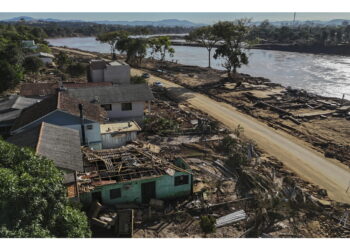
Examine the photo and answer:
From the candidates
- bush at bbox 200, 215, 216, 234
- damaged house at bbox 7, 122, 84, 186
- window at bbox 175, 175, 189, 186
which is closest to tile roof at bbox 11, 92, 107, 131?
damaged house at bbox 7, 122, 84, 186

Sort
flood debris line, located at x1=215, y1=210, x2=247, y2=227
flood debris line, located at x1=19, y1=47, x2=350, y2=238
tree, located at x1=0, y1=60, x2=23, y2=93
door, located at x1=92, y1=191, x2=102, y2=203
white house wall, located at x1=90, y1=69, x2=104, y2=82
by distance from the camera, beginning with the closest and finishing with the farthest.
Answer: flood debris line, located at x1=19, y1=47, x2=350, y2=238, flood debris line, located at x1=215, y1=210, x2=247, y2=227, door, located at x1=92, y1=191, x2=102, y2=203, tree, located at x1=0, y1=60, x2=23, y2=93, white house wall, located at x1=90, y1=69, x2=104, y2=82

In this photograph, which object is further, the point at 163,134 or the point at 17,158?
the point at 163,134

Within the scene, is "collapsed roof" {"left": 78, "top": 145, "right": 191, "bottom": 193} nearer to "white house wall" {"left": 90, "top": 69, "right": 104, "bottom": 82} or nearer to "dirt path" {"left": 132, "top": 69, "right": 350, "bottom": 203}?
"dirt path" {"left": 132, "top": 69, "right": 350, "bottom": 203}

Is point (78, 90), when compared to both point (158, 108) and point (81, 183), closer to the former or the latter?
point (158, 108)

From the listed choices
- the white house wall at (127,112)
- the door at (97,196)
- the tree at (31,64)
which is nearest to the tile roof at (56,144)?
the door at (97,196)

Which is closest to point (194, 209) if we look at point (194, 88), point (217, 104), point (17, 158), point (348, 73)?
point (17, 158)

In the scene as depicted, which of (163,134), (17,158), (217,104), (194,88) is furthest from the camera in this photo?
(194,88)

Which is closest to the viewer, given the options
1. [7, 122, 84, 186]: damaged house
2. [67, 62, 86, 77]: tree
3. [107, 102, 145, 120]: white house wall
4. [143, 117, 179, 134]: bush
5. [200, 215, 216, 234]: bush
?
[200, 215, 216, 234]: bush
